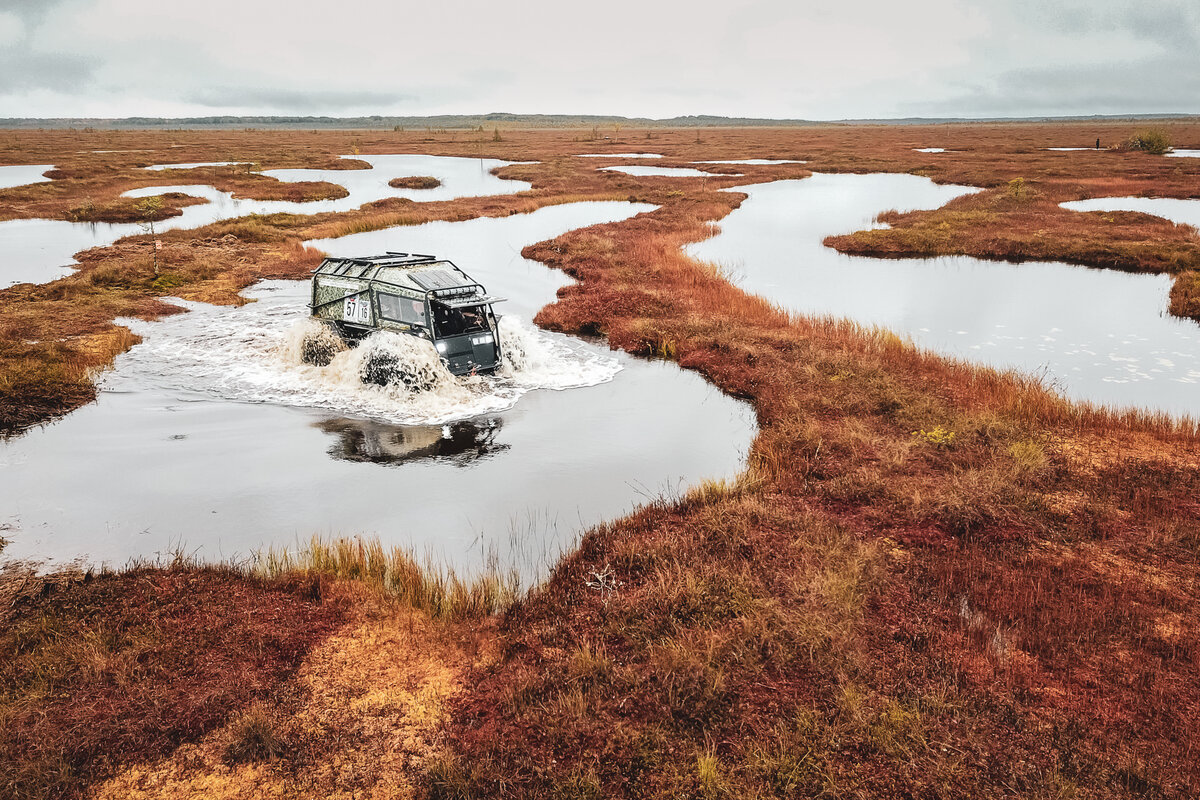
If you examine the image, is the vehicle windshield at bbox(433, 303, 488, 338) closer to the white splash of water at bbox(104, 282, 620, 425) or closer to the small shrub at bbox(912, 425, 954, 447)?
the white splash of water at bbox(104, 282, 620, 425)

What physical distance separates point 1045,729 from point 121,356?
25.7 meters

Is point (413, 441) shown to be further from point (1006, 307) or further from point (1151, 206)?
point (1151, 206)

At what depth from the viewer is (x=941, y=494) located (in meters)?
13.1

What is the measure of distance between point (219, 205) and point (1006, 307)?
5838cm

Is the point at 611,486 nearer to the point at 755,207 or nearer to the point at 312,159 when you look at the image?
the point at 755,207

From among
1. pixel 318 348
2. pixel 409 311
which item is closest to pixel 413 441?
pixel 409 311

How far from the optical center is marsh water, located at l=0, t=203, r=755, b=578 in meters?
12.5

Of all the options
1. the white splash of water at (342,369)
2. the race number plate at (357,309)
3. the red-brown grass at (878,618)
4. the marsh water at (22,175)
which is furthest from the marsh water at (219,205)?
the red-brown grass at (878,618)

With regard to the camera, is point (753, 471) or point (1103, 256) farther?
point (1103, 256)

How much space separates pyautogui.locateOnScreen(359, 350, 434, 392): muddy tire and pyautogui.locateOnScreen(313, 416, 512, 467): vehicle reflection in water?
6.25 feet

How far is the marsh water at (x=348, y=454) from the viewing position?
12.5 metres

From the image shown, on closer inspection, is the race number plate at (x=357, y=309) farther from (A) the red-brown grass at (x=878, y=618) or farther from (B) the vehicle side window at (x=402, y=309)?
(A) the red-brown grass at (x=878, y=618)

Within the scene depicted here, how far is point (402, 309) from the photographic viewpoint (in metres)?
19.8

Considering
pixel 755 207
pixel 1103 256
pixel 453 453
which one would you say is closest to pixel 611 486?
pixel 453 453
